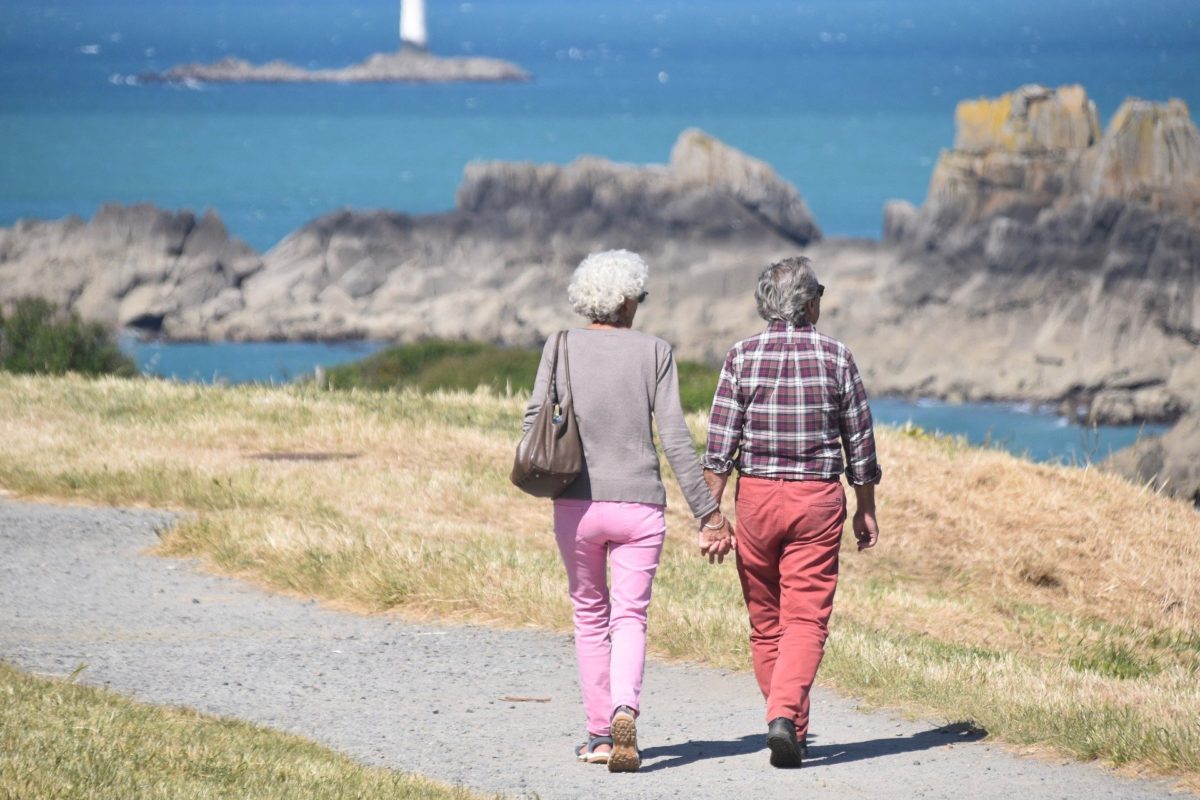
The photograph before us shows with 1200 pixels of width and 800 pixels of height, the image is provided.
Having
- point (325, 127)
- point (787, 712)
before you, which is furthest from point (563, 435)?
point (325, 127)

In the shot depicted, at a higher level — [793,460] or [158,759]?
[793,460]

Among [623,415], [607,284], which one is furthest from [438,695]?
[607,284]

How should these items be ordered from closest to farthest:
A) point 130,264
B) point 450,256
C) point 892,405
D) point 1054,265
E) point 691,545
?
point 691,545 → point 892,405 → point 1054,265 → point 130,264 → point 450,256

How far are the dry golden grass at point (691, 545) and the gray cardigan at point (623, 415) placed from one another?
5.58 feet

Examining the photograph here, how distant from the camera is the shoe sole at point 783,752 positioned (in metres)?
5.79

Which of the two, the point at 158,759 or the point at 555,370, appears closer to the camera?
the point at 158,759

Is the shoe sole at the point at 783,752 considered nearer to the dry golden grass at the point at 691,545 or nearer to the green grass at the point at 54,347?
the dry golden grass at the point at 691,545

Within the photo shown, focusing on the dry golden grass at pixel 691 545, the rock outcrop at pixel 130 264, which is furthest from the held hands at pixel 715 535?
the rock outcrop at pixel 130 264

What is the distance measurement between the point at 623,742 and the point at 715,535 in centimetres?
78

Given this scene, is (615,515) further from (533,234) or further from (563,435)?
(533,234)

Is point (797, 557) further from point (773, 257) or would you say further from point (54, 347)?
point (773, 257)

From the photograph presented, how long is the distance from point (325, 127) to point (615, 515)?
18448 cm

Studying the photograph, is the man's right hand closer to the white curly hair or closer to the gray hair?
the gray hair

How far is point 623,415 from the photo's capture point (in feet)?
19.2
